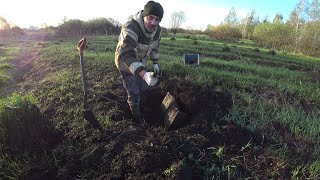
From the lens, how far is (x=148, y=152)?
3.23m

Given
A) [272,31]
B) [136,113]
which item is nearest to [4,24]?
[272,31]

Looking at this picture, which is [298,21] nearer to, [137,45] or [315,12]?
[315,12]

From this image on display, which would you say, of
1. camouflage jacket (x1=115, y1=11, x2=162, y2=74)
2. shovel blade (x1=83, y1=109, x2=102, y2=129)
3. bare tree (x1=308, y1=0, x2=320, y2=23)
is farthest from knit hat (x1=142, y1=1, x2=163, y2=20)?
bare tree (x1=308, y1=0, x2=320, y2=23)

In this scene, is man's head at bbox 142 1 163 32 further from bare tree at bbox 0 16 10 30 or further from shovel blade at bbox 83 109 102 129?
bare tree at bbox 0 16 10 30

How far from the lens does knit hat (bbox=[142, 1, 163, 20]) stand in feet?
12.3

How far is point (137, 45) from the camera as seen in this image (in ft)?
13.3

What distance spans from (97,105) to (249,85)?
9.27 ft

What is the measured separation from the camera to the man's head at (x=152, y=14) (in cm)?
375

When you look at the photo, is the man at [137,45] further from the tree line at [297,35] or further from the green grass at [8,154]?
the tree line at [297,35]

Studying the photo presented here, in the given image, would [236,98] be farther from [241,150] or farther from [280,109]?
[241,150]

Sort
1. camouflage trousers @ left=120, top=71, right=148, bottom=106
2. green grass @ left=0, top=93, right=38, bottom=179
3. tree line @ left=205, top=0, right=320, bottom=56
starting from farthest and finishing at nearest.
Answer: tree line @ left=205, top=0, right=320, bottom=56, camouflage trousers @ left=120, top=71, right=148, bottom=106, green grass @ left=0, top=93, right=38, bottom=179

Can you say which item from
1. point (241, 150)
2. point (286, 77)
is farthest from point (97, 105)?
point (286, 77)

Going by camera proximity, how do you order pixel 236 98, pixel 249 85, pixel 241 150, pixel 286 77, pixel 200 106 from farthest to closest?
pixel 286 77 → pixel 249 85 → pixel 236 98 → pixel 200 106 → pixel 241 150

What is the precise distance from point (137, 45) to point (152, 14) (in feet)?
1.62
